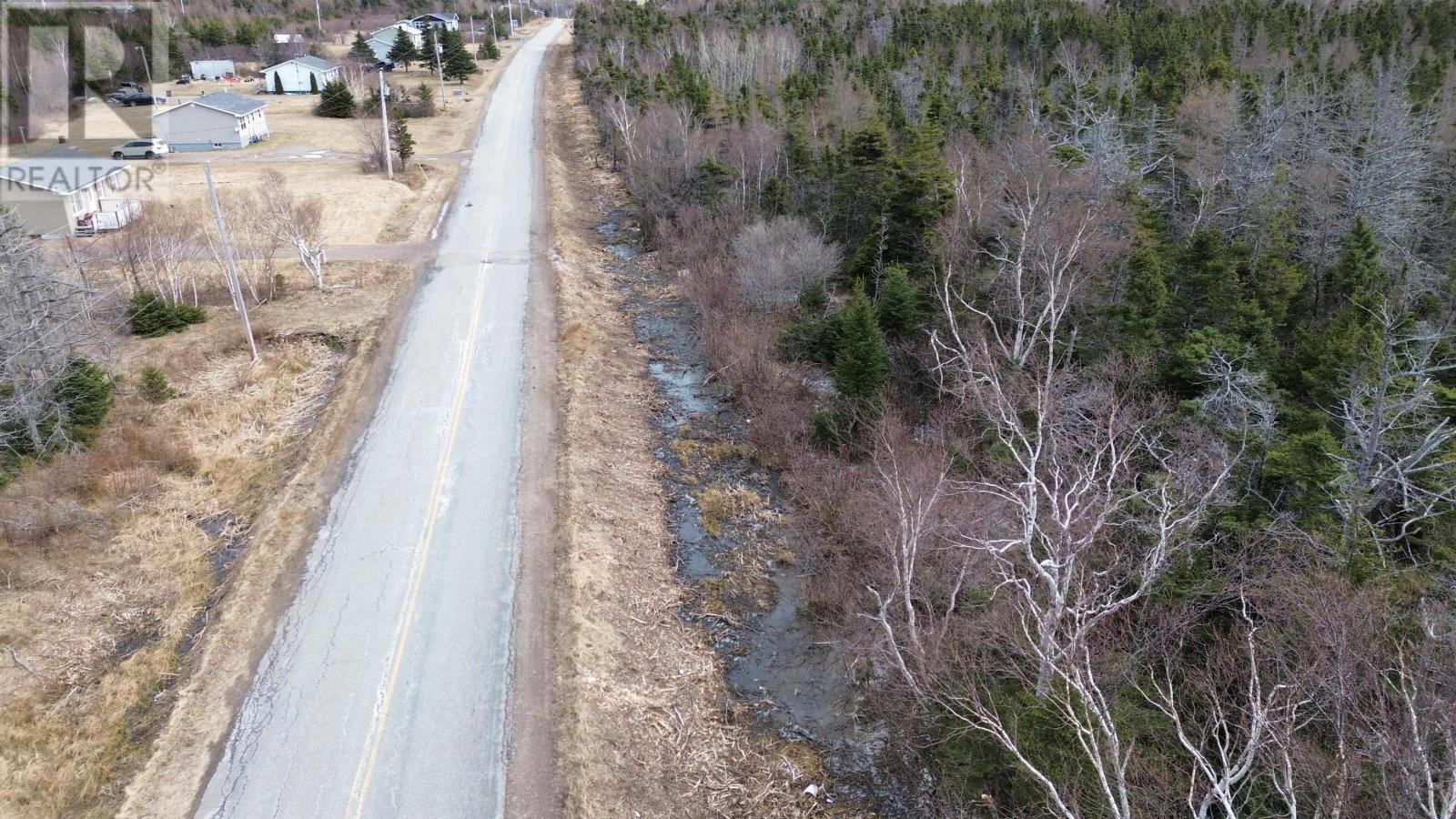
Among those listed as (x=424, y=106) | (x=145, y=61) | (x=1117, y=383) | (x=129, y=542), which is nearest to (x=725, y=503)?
(x=1117, y=383)

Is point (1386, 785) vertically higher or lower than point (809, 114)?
lower

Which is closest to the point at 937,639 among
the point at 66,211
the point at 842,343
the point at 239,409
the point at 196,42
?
the point at 842,343

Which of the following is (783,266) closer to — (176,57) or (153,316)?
(153,316)

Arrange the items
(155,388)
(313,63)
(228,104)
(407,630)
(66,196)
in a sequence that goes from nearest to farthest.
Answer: (407,630), (155,388), (66,196), (228,104), (313,63)

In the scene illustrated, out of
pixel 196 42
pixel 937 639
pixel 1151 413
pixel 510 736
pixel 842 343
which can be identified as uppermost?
pixel 196 42

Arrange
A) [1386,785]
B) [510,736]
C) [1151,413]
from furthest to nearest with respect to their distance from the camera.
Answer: [1151,413] < [510,736] < [1386,785]

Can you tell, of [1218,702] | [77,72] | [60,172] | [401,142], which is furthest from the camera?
[77,72]

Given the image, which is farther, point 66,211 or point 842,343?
point 66,211

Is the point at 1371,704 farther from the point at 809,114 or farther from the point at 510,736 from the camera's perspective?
the point at 809,114
